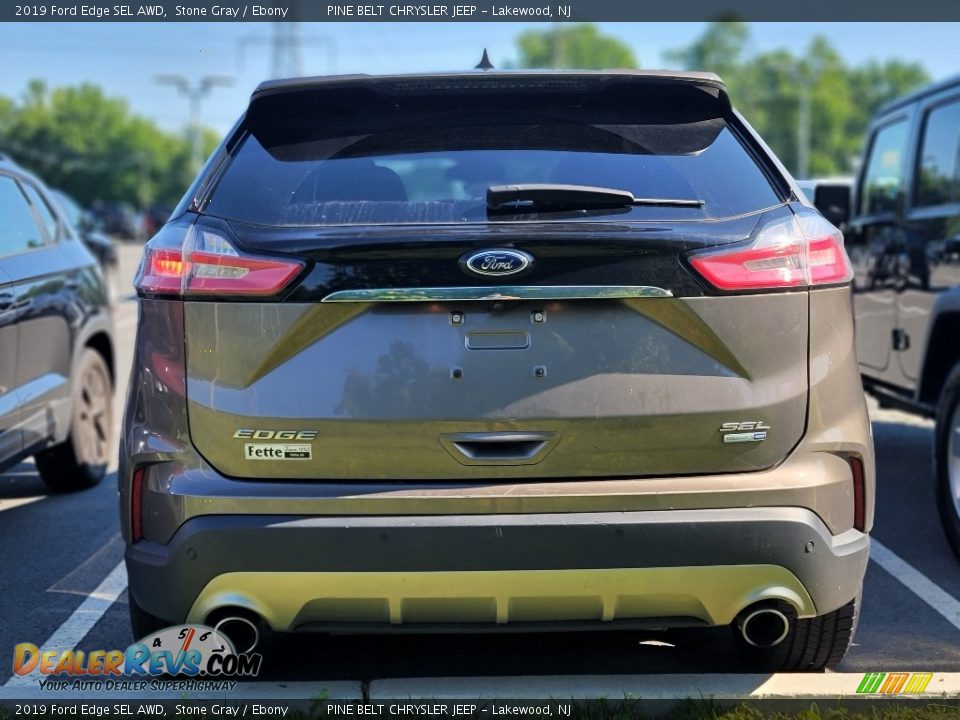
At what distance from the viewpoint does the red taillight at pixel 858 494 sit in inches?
129

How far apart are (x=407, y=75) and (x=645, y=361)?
1.13 meters

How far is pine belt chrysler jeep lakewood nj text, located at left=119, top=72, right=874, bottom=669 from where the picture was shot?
3.08 metres

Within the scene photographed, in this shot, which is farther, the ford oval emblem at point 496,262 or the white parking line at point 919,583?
the white parking line at point 919,583

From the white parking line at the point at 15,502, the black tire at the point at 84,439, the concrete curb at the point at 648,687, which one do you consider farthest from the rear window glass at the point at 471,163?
the white parking line at the point at 15,502

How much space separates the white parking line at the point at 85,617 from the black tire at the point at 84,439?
1502mm

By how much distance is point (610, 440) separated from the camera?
310 centimetres

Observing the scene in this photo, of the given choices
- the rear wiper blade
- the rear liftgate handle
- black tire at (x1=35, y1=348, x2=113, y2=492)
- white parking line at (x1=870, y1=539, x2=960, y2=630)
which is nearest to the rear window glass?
the rear wiper blade

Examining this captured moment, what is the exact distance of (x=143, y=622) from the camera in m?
3.49

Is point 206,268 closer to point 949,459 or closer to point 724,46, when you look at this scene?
point 949,459

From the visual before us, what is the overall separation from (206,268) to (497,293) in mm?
770

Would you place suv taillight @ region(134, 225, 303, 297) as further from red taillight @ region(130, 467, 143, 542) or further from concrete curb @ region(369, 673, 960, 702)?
concrete curb @ region(369, 673, 960, 702)

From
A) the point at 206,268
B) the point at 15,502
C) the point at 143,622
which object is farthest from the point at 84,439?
the point at 206,268

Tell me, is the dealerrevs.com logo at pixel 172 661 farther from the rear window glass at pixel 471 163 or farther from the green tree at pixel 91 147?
the green tree at pixel 91 147

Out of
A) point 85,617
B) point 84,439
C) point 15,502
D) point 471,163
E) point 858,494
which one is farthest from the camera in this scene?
point 84,439
